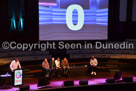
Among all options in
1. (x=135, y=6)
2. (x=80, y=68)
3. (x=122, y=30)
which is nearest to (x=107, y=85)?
(x=80, y=68)

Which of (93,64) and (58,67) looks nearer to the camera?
(58,67)

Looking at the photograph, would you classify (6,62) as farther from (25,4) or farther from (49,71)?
(25,4)

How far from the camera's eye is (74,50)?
443 inches

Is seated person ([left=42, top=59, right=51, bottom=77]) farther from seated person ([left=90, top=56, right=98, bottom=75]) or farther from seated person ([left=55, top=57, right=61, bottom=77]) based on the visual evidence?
seated person ([left=90, top=56, right=98, bottom=75])

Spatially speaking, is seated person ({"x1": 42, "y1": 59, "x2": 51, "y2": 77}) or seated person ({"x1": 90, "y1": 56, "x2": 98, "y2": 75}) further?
seated person ({"x1": 90, "y1": 56, "x2": 98, "y2": 75})

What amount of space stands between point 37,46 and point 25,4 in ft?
8.30
